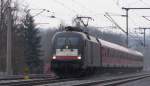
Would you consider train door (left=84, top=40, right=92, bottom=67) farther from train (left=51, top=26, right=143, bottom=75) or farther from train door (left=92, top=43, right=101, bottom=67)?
train door (left=92, top=43, right=101, bottom=67)

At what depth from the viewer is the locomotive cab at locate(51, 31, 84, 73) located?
36125 mm

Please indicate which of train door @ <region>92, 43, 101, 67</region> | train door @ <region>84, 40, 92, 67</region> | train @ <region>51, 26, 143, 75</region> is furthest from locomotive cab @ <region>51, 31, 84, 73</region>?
train door @ <region>92, 43, 101, 67</region>

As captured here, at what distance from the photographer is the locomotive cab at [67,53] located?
119ft

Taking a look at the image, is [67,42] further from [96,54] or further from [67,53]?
[96,54]

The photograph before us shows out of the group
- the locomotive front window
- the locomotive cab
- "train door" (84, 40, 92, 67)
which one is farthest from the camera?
"train door" (84, 40, 92, 67)

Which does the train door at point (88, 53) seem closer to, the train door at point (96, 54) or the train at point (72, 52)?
the train at point (72, 52)

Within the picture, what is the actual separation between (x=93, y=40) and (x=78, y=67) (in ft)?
16.8

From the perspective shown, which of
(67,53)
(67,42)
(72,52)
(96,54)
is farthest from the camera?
(96,54)

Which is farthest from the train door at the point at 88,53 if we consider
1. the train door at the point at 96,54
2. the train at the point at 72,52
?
the train door at the point at 96,54

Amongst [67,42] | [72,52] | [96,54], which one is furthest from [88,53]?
[96,54]

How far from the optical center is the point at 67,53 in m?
36.1

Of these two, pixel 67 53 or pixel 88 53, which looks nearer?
pixel 67 53

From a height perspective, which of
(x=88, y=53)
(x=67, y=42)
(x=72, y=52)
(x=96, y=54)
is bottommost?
(x=96, y=54)

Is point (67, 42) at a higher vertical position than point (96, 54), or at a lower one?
higher
